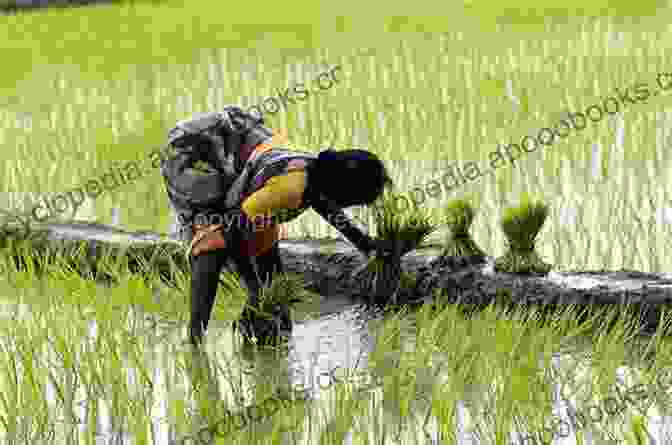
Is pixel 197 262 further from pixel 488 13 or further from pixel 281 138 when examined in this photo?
pixel 488 13

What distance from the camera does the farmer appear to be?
88.9 inches

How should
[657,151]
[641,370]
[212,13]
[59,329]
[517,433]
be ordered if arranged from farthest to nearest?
[212,13], [657,151], [59,329], [641,370], [517,433]

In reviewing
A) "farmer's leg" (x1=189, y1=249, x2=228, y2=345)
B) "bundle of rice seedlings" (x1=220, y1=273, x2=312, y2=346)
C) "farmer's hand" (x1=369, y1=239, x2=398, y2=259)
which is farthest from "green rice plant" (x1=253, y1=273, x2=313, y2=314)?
"farmer's hand" (x1=369, y1=239, x2=398, y2=259)

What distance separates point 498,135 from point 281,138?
2.04 m

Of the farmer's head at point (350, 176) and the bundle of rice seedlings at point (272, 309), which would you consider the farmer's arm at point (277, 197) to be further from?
the bundle of rice seedlings at point (272, 309)

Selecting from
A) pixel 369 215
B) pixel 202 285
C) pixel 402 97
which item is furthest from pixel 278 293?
pixel 402 97

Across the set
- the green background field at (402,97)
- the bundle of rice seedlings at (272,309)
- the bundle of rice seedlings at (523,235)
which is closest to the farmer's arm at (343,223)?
the bundle of rice seedlings at (272,309)

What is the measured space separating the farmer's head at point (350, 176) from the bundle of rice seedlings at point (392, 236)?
296 mm

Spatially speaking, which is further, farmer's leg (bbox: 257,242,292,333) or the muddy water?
farmer's leg (bbox: 257,242,292,333)

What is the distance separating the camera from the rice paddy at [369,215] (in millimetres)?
2137

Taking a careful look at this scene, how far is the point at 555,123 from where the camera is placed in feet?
14.7

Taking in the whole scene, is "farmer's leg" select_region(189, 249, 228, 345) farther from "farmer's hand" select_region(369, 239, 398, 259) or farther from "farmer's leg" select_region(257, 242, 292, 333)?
"farmer's hand" select_region(369, 239, 398, 259)

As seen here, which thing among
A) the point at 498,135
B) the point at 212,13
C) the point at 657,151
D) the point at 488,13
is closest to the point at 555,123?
the point at 498,135

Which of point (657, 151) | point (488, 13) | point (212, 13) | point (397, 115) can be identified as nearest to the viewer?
point (657, 151)
